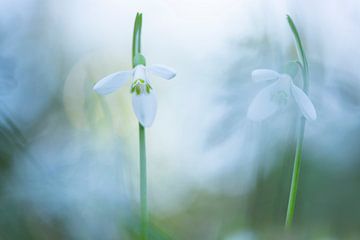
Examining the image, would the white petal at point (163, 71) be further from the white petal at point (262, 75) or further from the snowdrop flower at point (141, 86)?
the white petal at point (262, 75)

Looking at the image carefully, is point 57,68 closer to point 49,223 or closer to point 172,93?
point 172,93

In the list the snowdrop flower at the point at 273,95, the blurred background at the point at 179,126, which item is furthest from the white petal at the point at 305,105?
the blurred background at the point at 179,126

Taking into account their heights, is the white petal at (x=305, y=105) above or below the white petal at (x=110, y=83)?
below

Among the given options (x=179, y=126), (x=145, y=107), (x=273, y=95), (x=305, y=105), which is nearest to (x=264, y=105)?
(x=273, y=95)

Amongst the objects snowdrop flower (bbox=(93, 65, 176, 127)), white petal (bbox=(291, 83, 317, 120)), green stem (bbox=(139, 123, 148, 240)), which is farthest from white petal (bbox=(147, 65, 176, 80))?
white petal (bbox=(291, 83, 317, 120))

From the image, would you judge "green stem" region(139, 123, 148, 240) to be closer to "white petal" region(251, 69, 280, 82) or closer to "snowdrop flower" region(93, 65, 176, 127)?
"snowdrop flower" region(93, 65, 176, 127)

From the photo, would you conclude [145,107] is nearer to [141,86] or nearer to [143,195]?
[141,86]
